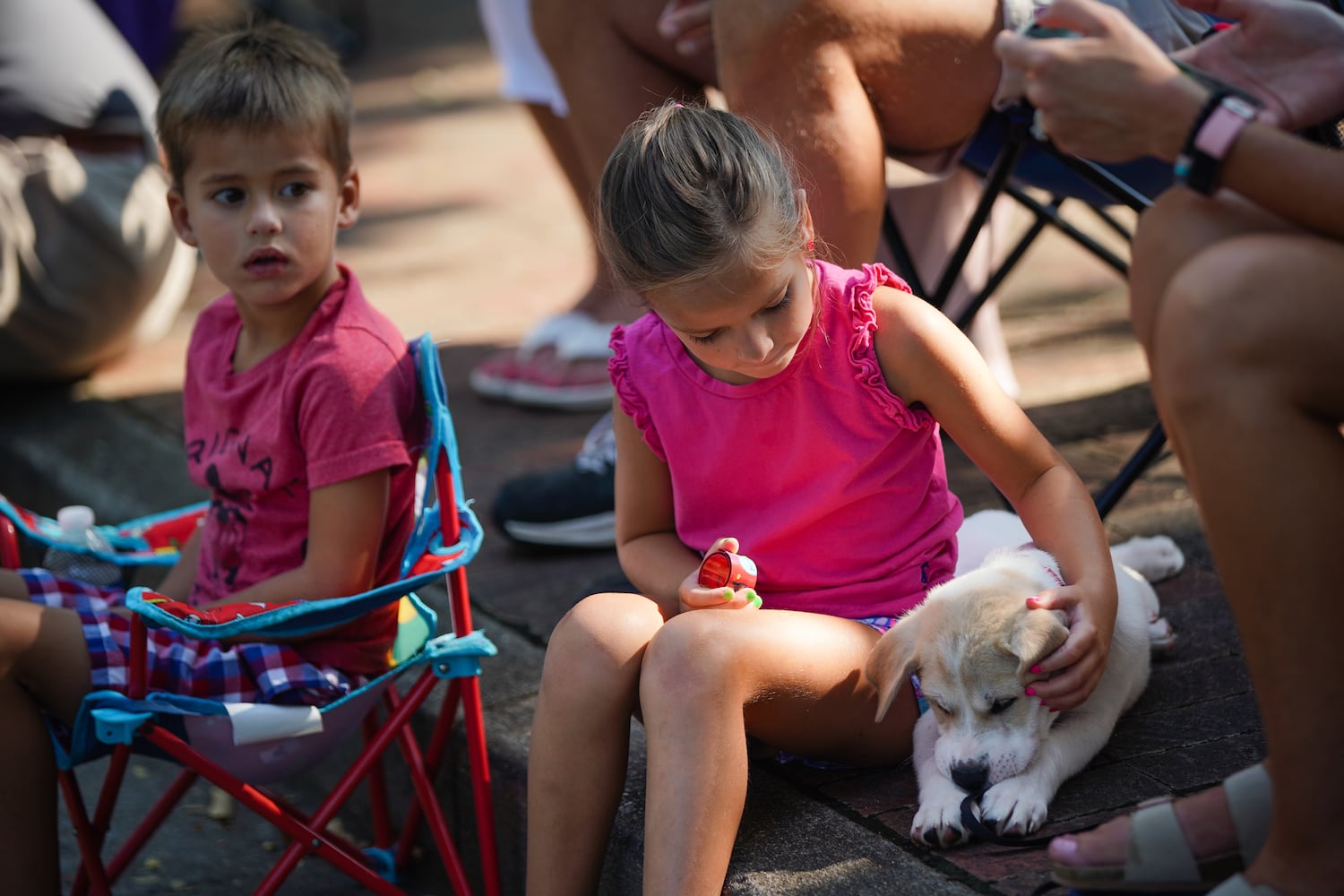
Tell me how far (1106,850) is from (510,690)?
1.39 m

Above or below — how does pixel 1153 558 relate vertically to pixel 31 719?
below

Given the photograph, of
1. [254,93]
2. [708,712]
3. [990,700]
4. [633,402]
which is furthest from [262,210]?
[990,700]

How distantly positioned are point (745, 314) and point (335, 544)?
83cm

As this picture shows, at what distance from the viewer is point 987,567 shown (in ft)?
7.07

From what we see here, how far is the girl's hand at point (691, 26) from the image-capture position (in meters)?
3.12

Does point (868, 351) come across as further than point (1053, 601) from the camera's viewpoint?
Yes

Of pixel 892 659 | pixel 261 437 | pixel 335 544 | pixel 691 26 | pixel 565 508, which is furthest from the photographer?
pixel 565 508

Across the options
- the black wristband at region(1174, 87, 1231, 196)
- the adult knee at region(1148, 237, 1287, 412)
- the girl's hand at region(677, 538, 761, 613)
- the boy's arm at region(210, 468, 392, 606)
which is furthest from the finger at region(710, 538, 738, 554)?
the black wristband at region(1174, 87, 1231, 196)

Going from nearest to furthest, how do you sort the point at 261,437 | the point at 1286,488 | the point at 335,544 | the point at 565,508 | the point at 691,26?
the point at 1286,488
the point at 335,544
the point at 261,437
the point at 691,26
the point at 565,508

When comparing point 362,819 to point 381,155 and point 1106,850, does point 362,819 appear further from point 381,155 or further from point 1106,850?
point 381,155

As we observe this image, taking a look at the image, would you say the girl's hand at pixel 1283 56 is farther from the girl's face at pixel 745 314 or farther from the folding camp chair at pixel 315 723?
the folding camp chair at pixel 315 723

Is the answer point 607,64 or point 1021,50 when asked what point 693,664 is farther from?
point 607,64

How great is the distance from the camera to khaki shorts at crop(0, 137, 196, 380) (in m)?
4.59

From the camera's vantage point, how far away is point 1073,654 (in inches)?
77.8
